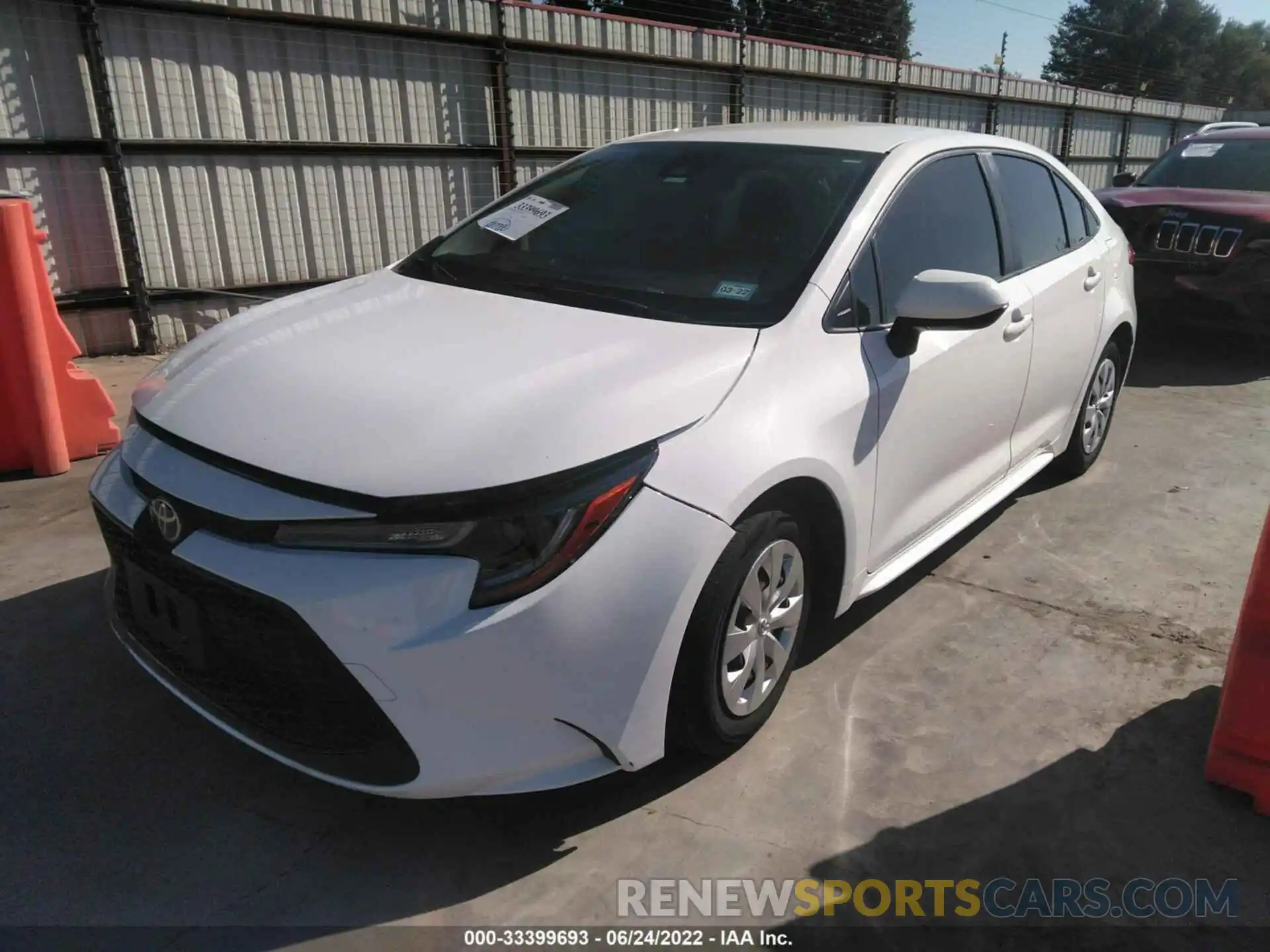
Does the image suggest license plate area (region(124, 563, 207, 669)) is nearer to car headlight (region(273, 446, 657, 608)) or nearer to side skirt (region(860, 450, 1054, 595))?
car headlight (region(273, 446, 657, 608))

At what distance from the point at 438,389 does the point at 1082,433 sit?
352 centimetres

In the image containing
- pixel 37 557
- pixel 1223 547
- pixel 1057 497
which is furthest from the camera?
pixel 1057 497

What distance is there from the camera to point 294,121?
293 inches

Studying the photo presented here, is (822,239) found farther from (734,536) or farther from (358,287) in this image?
(358,287)

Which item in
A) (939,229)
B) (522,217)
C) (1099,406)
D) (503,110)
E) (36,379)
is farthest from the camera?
(503,110)

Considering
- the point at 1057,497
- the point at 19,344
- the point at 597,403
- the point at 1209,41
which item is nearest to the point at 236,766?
the point at 597,403

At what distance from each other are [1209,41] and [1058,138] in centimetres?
5329

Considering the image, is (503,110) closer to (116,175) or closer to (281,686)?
(116,175)

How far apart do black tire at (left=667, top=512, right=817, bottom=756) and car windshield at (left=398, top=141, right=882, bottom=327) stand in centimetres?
59

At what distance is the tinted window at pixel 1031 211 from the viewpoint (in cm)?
381

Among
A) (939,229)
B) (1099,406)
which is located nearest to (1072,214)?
(1099,406)

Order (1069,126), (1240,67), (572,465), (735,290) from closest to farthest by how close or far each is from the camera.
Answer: (572,465) → (735,290) → (1069,126) → (1240,67)

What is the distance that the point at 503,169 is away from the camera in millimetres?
8930

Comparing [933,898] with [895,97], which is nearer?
[933,898]
